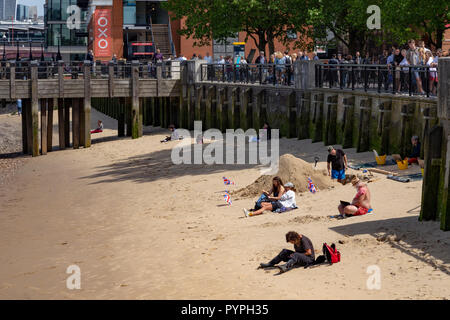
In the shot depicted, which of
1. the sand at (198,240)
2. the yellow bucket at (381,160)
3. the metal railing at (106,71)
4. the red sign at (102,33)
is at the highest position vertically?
the red sign at (102,33)

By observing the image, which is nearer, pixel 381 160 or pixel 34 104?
pixel 381 160

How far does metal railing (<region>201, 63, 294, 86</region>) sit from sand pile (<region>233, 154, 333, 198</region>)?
10208 mm

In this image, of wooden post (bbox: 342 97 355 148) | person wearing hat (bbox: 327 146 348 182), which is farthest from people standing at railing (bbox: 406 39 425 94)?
person wearing hat (bbox: 327 146 348 182)

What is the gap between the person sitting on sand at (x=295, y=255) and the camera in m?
14.5

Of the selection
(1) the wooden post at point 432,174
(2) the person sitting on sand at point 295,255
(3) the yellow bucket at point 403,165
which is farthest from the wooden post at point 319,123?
(2) the person sitting on sand at point 295,255

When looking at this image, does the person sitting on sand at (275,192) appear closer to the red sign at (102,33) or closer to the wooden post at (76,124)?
the wooden post at (76,124)

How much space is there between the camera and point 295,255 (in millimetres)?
14539

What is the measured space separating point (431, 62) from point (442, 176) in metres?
8.36

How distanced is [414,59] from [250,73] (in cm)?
1181

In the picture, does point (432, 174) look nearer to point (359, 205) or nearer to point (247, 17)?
point (359, 205)

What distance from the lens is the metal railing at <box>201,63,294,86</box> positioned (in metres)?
32.3

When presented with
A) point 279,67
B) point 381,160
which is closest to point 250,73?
point 279,67

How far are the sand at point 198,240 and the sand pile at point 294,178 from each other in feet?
1.64
